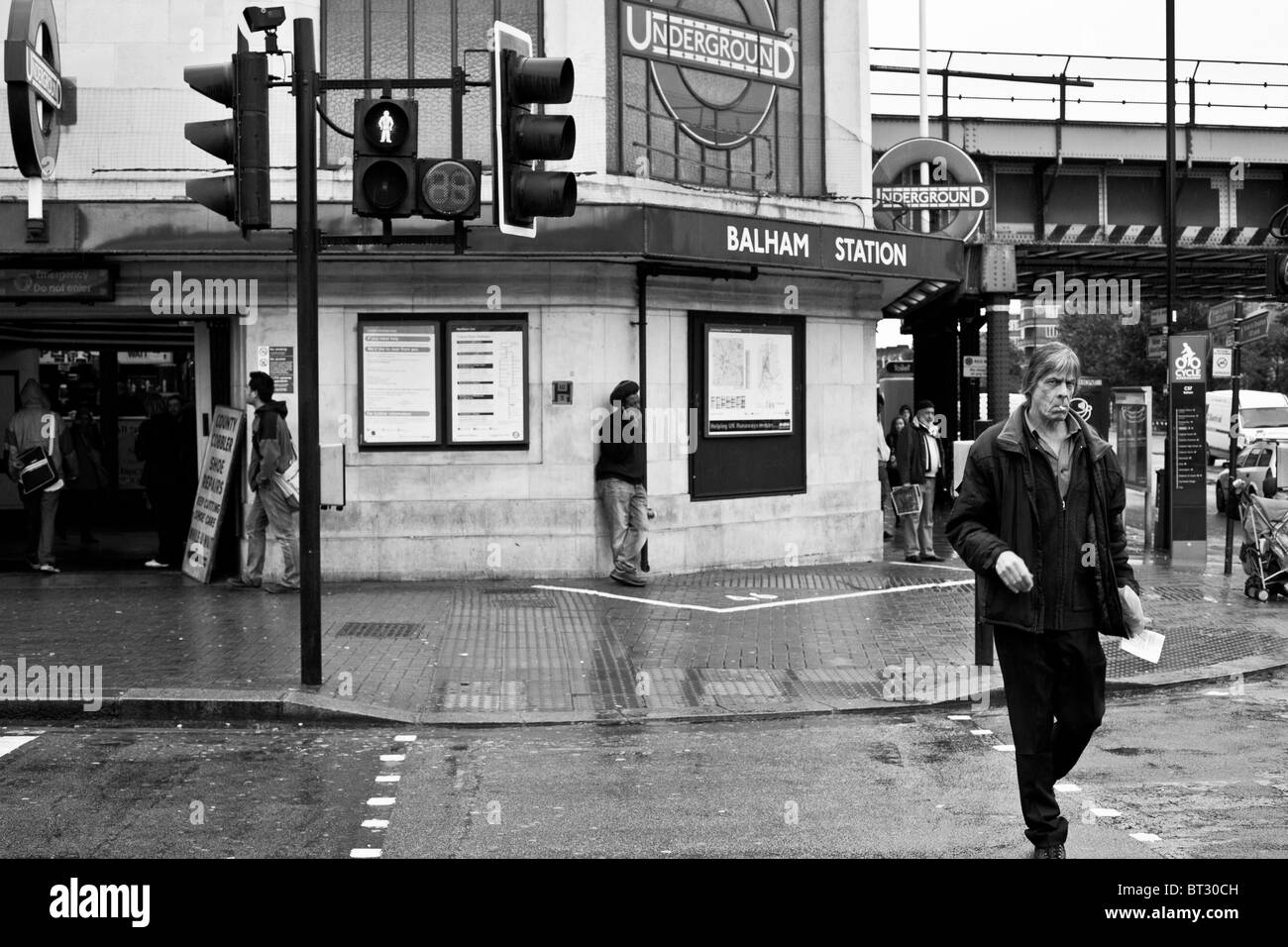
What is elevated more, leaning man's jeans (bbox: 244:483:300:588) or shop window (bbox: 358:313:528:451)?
shop window (bbox: 358:313:528:451)

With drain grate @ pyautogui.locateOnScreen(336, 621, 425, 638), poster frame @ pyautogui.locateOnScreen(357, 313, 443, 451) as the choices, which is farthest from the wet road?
poster frame @ pyautogui.locateOnScreen(357, 313, 443, 451)

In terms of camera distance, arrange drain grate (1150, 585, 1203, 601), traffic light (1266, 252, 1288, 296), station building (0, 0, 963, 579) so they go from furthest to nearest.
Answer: traffic light (1266, 252, 1288, 296) → drain grate (1150, 585, 1203, 601) → station building (0, 0, 963, 579)

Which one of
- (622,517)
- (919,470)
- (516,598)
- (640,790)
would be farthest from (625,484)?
(640,790)

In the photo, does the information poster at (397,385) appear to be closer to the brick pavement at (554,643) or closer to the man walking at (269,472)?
the man walking at (269,472)

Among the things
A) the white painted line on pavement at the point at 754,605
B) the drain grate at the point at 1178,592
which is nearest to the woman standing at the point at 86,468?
the white painted line on pavement at the point at 754,605

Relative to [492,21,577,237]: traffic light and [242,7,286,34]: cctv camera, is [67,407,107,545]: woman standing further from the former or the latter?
[492,21,577,237]: traffic light

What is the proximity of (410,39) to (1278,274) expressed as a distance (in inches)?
358

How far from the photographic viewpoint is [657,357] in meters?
15.4

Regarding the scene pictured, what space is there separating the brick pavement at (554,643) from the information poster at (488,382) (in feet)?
4.85

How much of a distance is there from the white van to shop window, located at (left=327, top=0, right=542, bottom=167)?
2366 cm

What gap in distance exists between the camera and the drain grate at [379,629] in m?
11.5

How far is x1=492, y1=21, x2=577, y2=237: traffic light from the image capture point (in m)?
9.01
